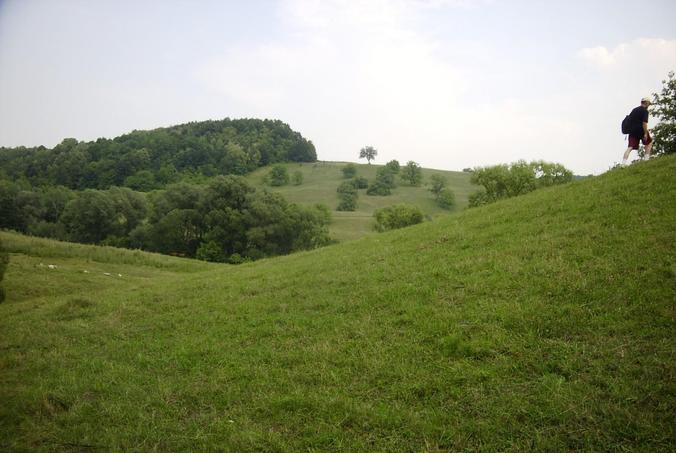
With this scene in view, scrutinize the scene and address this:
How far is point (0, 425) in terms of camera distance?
7.16 meters

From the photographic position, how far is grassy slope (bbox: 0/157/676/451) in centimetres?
586

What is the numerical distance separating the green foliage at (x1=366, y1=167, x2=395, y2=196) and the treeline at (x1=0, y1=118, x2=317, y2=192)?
171 ft

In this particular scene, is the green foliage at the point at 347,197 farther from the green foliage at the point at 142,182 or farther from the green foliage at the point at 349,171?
the green foliage at the point at 142,182

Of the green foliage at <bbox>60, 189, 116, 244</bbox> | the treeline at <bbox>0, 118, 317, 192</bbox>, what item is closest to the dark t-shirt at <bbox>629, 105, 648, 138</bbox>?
the green foliage at <bbox>60, 189, 116, 244</bbox>

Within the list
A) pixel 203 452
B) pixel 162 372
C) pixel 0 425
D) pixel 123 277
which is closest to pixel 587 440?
pixel 203 452

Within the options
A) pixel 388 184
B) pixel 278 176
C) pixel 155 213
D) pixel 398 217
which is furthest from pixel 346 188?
pixel 155 213

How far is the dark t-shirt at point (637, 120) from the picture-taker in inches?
699

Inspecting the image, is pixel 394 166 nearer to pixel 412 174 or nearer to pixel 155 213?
pixel 412 174

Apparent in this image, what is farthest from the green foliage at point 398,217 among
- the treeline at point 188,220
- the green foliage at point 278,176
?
the green foliage at point 278,176

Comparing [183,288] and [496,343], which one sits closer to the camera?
[496,343]

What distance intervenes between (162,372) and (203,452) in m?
3.57

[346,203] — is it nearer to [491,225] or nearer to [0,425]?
[491,225]

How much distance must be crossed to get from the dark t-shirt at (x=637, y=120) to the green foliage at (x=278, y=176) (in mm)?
141646

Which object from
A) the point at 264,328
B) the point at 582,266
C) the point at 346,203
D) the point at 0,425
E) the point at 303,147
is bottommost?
the point at 0,425
